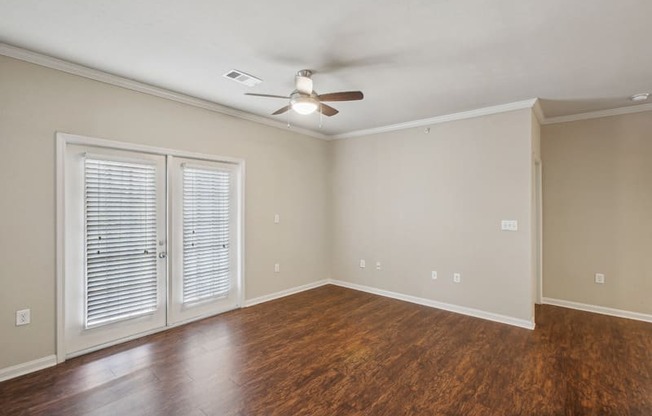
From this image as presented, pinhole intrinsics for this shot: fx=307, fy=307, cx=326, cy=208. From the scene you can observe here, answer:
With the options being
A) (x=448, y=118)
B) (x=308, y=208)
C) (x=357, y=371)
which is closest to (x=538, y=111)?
(x=448, y=118)

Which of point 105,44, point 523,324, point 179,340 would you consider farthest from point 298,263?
point 105,44

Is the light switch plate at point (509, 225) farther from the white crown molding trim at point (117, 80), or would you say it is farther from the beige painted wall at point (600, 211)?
the white crown molding trim at point (117, 80)

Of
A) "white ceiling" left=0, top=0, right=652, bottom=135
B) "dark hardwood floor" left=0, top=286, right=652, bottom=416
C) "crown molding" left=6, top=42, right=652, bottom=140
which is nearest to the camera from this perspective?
"white ceiling" left=0, top=0, right=652, bottom=135

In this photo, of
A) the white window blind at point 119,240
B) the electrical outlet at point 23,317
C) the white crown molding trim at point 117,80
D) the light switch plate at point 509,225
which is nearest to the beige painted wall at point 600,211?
the light switch plate at point 509,225

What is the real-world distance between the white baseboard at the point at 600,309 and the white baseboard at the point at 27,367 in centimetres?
604

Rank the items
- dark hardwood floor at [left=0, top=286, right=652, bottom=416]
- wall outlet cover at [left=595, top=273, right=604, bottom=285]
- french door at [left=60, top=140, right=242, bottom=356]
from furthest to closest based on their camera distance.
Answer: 1. wall outlet cover at [left=595, top=273, right=604, bottom=285]
2. french door at [left=60, top=140, right=242, bottom=356]
3. dark hardwood floor at [left=0, top=286, right=652, bottom=416]

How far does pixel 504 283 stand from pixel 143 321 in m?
4.34

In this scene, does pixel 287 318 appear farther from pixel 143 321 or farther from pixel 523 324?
pixel 523 324

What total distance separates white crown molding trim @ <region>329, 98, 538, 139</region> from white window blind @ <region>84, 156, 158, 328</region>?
3280 millimetres

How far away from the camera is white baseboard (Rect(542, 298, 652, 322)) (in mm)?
3945

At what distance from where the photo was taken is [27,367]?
2.65m

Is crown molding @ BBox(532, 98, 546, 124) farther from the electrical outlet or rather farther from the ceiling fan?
the electrical outlet

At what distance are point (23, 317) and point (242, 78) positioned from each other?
2902 mm

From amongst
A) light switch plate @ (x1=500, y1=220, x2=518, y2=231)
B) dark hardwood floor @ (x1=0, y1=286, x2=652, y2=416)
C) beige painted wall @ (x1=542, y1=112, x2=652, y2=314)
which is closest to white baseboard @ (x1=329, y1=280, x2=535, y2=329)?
dark hardwood floor @ (x1=0, y1=286, x2=652, y2=416)
